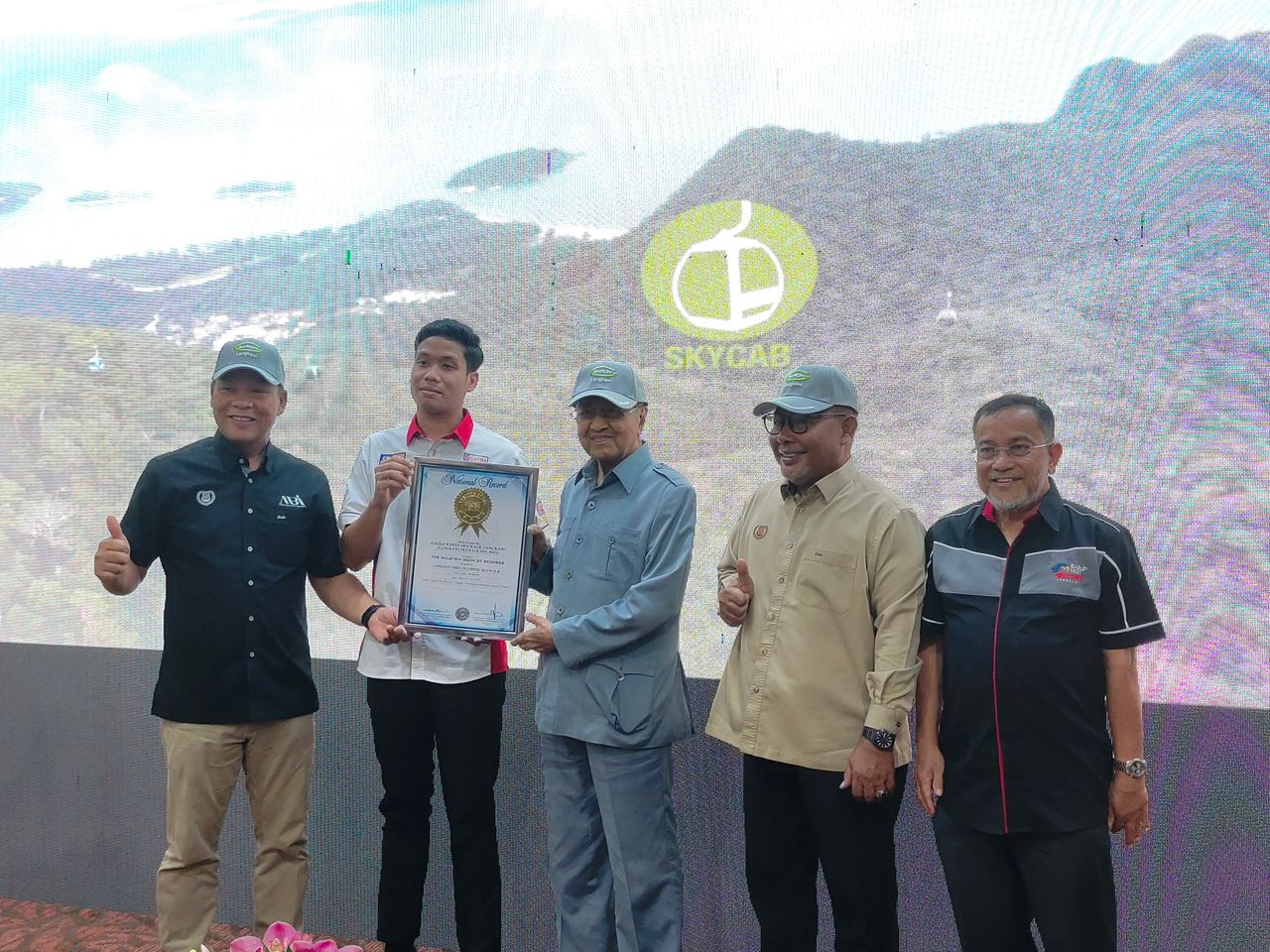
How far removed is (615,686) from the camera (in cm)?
215

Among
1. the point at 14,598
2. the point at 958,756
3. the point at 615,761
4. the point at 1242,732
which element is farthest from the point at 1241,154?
the point at 14,598

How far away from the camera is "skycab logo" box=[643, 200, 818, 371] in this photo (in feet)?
9.46

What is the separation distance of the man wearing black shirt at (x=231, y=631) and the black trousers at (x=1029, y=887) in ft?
4.31

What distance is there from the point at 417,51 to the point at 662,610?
2139 millimetres

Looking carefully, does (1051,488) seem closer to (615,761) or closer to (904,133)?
(615,761)

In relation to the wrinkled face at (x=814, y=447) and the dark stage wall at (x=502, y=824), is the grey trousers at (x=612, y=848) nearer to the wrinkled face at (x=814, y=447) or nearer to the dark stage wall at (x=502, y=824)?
the dark stage wall at (x=502, y=824)

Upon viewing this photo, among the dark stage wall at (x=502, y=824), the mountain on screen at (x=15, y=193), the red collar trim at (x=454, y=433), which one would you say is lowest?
the dark stage wall at (x=502, y=824)

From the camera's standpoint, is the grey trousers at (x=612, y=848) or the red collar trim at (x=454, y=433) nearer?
the grey trousers at (x=612, y=848)

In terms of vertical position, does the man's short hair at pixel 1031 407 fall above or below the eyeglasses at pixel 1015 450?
above

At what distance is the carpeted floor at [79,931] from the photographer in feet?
9.62

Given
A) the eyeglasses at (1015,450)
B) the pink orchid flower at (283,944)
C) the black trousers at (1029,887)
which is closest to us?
the pink orchid flower at (283,944)

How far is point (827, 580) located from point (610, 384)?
65cm

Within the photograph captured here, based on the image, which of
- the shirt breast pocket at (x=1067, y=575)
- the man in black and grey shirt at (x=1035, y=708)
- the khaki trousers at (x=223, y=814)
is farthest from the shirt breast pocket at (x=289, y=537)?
the shirt breast pocket at (x=1067, y=575)

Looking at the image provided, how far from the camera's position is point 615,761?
2152 millimetres
